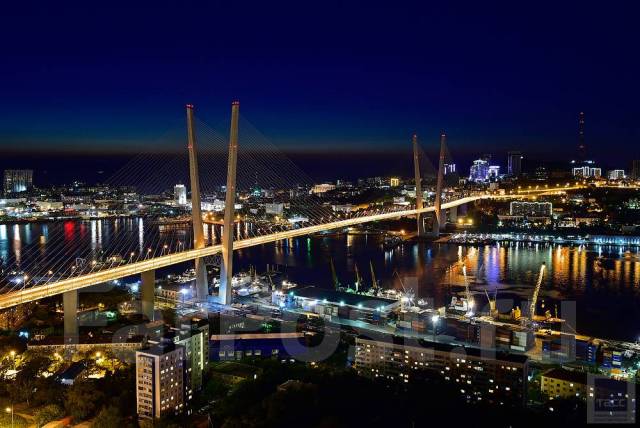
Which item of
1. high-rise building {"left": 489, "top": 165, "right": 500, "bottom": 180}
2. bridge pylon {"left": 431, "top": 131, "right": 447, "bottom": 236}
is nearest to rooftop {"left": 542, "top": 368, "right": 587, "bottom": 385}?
bridge pylon {"left": 431, "top": 131, "right": 447, "bottom": 236}

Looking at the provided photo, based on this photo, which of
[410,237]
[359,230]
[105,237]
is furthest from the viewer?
[359,230]

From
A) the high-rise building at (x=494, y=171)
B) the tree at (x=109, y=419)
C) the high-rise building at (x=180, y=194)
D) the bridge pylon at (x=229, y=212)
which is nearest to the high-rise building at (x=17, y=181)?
the high-rise building at (x=180, y=194)

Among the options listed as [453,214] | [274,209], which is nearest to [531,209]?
[453,214]

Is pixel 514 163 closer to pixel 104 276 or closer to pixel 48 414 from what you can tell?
pixel 104 276

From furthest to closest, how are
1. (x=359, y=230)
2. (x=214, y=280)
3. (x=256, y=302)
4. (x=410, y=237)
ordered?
1. (x=359, y=230)
2. (x=410, y=237)
3. (x=214, y=280)
4. (x=256, y=302)

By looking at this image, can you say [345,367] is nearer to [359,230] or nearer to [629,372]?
[629,372]

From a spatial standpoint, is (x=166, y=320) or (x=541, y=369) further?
(x=166, y=320)

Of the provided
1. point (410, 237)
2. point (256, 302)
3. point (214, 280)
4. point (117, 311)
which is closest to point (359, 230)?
point (410, 237)

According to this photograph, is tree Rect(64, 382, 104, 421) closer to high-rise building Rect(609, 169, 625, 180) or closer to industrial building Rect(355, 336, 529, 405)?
industrial building Rect(355, 336, 529, 405)
